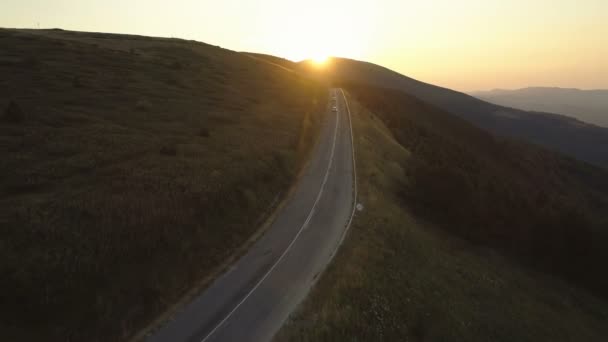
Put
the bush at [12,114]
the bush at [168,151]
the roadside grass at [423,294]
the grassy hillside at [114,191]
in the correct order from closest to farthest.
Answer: the grassy hillside at [114,191], the roadside grass at [423,294], the bush at [12,114], the bush at [168,151]

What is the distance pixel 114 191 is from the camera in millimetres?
19016

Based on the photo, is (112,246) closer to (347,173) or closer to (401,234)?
(401,234)

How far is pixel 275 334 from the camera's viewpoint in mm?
13445

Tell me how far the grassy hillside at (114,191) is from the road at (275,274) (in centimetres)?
131

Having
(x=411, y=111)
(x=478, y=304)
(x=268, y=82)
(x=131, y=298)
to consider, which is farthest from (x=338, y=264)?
(x=411, y=111)

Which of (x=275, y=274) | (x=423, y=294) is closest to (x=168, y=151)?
(x=275, y=274)

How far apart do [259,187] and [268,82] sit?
54462 millimetres

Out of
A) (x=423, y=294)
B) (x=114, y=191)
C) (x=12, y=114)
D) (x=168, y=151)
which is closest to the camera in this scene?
(x=423, y=294)

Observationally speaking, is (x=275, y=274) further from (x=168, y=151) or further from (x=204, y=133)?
(x=204, y=133)

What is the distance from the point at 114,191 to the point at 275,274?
10.5m

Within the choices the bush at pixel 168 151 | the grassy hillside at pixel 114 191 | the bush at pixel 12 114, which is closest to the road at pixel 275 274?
the grassy hillside at pixel 114 191

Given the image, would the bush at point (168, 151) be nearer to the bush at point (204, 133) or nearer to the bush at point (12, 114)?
the bush at point (204, 133)

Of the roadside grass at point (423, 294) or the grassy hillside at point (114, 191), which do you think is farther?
the roadside grass at point (423, 294)

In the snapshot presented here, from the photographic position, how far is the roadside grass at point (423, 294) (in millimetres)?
14602
